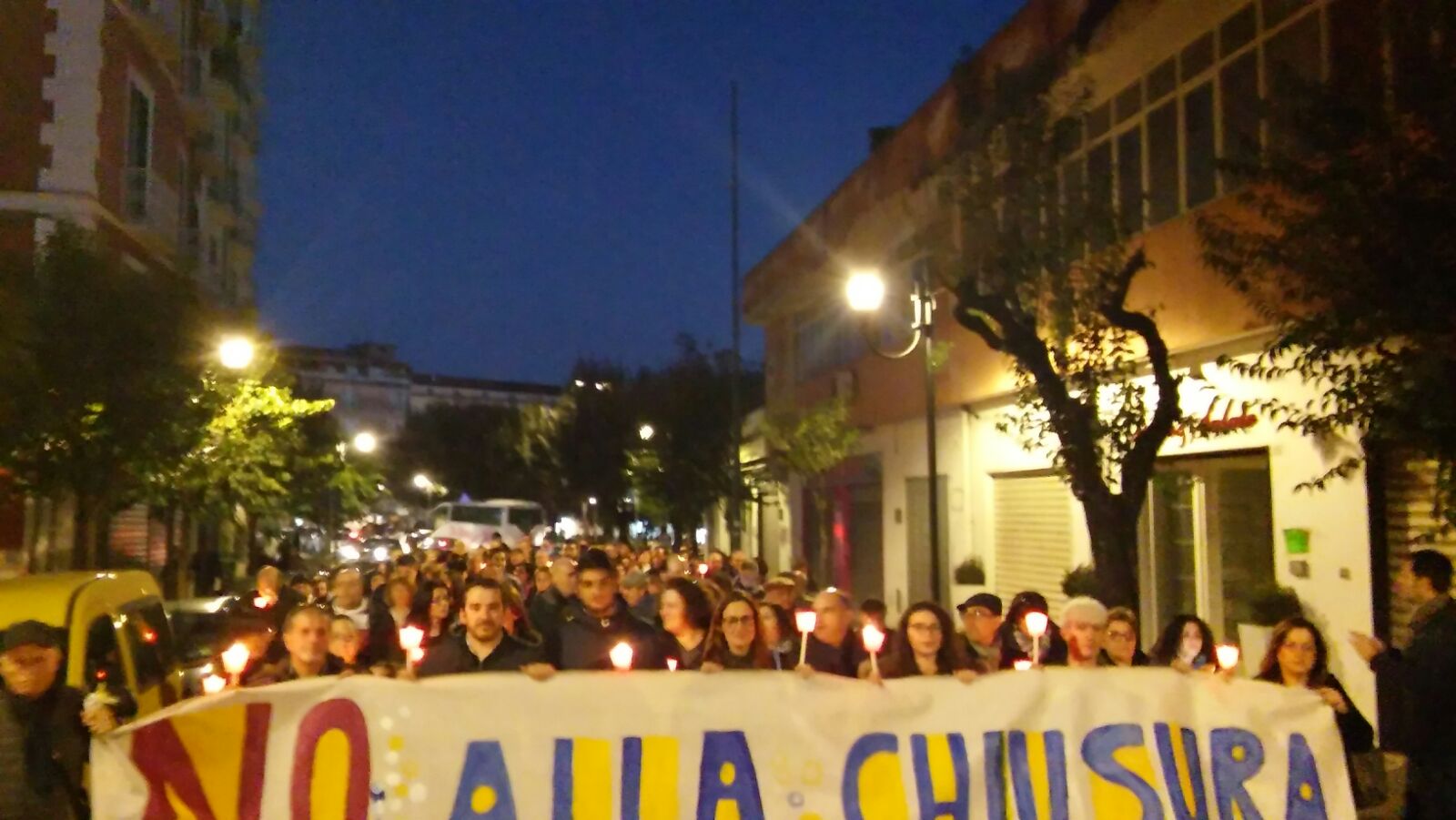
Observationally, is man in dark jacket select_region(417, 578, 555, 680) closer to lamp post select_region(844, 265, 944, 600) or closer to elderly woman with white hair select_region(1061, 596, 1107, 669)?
elderly woman with white hair select_region(1061, 596, 1107, 669)

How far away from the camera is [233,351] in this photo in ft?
54.3

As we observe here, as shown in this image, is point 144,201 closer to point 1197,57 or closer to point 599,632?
point 1197,57

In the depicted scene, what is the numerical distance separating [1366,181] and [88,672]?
712 cm

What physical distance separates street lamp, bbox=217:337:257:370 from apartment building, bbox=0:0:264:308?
208cm

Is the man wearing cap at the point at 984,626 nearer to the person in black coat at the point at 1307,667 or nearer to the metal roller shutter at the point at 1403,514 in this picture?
the person in black coat at the point at 1307,667

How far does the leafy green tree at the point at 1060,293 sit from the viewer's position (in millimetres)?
10008

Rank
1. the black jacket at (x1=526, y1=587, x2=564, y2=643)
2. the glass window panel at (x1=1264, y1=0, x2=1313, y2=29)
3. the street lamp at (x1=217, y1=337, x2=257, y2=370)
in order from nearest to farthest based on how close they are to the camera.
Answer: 1. the black jacket at (x1=526, y1=587, x2=564, y2=643)
2. the glass window panel at (x1=1264, y1=0, x2=1313, y2=29)
3. the street lamp at (x1=217, y1=337, x2=257, y2=370)

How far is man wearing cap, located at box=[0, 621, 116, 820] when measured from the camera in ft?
15.8

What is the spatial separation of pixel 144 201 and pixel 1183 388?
16.1 m

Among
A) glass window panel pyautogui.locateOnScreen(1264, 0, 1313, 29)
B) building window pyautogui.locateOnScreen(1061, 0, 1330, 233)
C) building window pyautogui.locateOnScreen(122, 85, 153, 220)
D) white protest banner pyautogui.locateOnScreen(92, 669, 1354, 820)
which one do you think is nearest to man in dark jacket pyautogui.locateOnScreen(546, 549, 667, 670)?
white protest banner pyautogui.locateOnScreen(92, 669, 1354, 820)

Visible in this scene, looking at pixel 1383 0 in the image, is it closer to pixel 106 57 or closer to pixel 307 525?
pixel 106 57

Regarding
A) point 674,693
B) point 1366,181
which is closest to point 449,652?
point 674,693

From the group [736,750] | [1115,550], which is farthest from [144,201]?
[736,750]

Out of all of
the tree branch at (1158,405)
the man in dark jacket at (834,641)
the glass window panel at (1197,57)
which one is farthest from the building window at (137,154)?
the man in dark jacket at (834,641)
